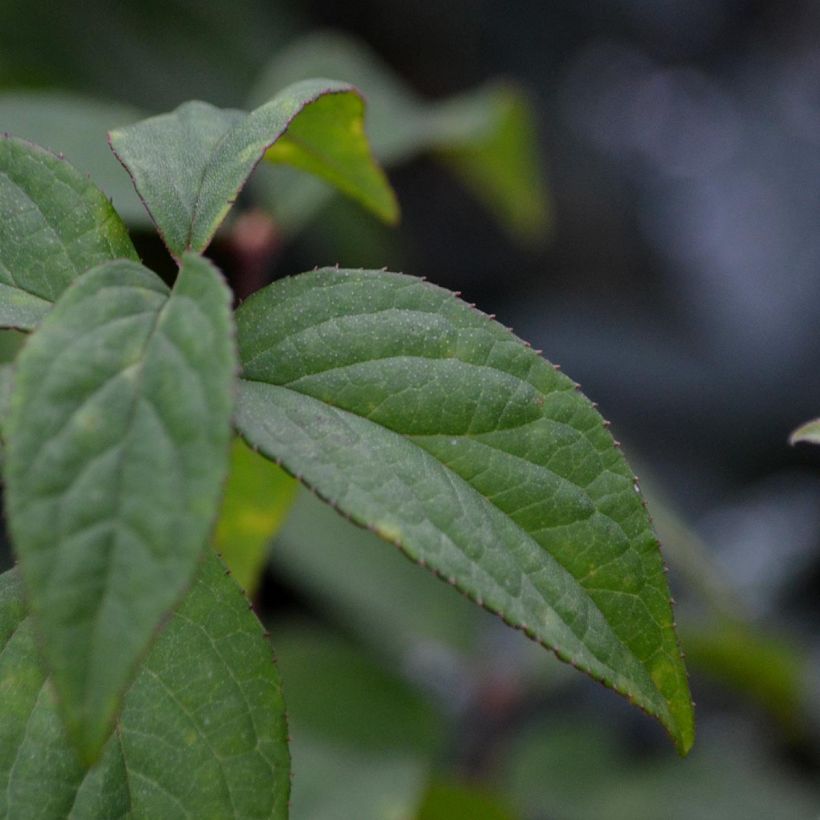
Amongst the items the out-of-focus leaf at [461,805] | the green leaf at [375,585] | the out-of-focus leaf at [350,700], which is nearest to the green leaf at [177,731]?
the out-of-focus leaf at [461,805]

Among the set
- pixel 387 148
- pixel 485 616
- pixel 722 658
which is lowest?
pixel 485 616

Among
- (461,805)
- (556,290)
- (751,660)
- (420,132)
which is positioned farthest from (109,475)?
(556,290)

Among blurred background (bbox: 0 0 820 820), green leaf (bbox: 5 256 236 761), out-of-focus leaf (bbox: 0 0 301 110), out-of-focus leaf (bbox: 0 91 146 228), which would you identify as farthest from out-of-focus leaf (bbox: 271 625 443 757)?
out-of-focus leaf (bbox: 0 0 301 110)

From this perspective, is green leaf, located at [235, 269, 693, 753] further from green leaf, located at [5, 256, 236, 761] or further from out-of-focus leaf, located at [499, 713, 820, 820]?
out-of-focus leaf, located at [499, 713, 820, 820]

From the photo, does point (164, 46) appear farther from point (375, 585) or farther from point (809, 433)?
point (809, 433)

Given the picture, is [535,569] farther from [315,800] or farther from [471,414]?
[315,800]

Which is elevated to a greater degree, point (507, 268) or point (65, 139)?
point (65, 139)

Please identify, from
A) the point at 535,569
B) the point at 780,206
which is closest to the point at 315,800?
the point at 535,569
